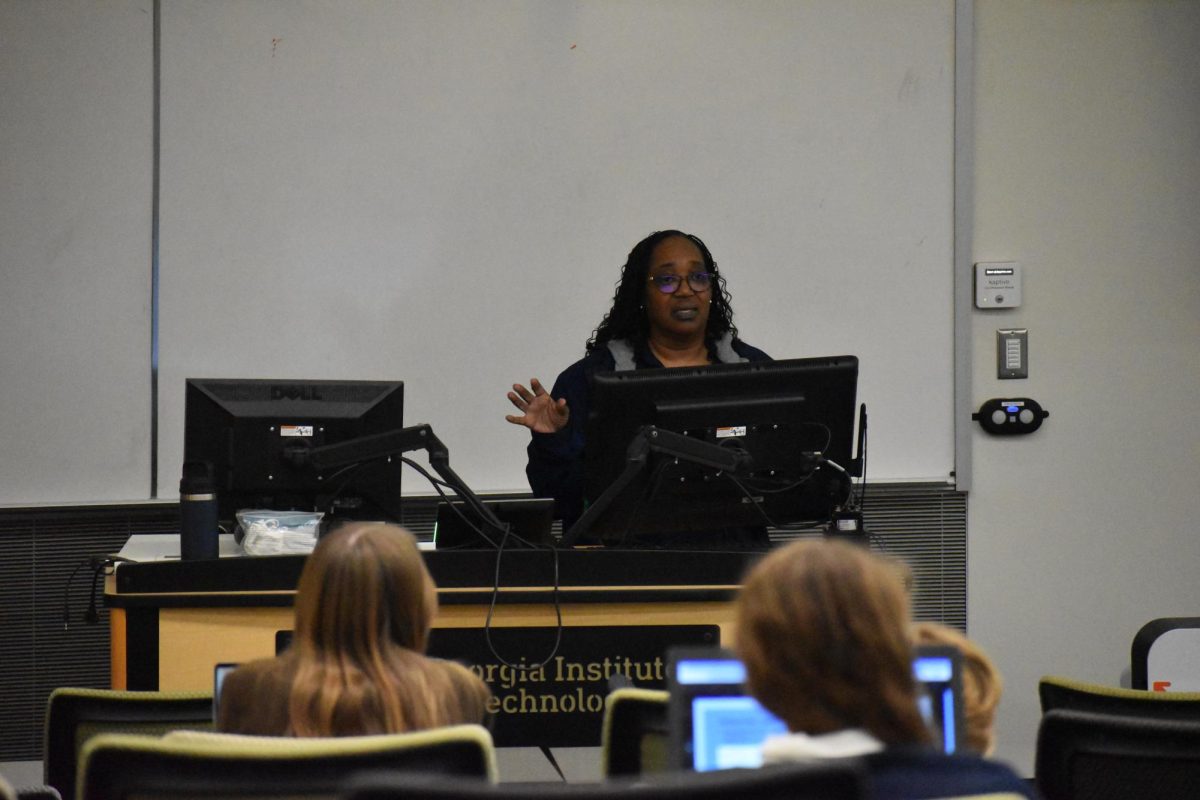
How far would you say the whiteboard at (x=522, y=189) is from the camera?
4.44 metres

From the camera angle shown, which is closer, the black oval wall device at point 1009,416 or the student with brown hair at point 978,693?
the student with brown hair at point 978,693

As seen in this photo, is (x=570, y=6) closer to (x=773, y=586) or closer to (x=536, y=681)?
(x=536, y=681)

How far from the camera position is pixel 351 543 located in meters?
1.92

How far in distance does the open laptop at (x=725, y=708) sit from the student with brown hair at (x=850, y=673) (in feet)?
0.61

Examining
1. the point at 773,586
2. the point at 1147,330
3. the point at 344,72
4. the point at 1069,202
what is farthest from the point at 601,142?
the point at 773,586

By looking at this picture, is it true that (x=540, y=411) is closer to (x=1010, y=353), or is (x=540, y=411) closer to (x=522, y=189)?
(x=522, y=189)

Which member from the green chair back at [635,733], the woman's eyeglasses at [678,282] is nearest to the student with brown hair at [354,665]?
the green chair back at [635,733]

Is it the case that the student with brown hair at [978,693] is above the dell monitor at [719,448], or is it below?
below

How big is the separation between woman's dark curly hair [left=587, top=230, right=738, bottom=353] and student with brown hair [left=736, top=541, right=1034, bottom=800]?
2.51 meters

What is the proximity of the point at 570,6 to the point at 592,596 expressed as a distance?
2.44 metres

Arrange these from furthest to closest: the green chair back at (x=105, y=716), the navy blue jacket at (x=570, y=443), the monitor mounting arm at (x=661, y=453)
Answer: the navy blue jacket at (x=570, y=443)
the monitor mounting arm at (x=661, y=453)
the green chair back at (x=105, y=716)

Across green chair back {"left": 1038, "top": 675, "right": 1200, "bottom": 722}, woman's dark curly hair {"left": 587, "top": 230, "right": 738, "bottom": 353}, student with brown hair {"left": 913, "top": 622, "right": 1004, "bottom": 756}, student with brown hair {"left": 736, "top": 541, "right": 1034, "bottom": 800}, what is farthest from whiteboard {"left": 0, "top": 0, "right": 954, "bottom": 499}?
student with brown hair {"left": 736, "top": 541, "right": 1034, "bottom": 800}

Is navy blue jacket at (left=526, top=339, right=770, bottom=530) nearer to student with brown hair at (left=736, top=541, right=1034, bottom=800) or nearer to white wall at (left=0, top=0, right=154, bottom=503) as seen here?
white wall at (left=0, top=0, right=154, bottom=503)

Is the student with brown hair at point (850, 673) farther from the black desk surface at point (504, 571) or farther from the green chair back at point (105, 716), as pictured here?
the black desk surface at point (504, 571)
